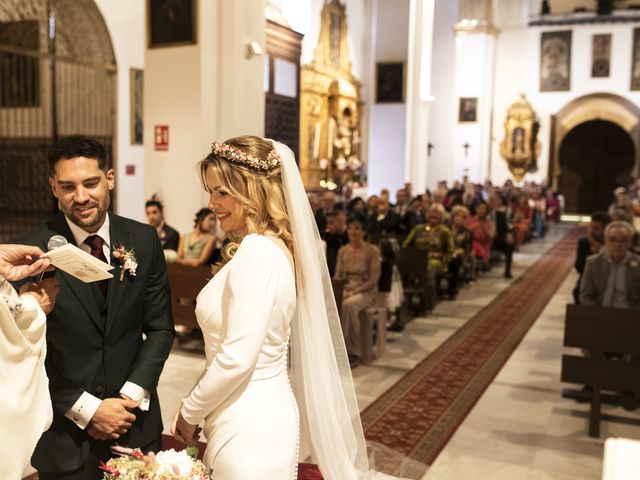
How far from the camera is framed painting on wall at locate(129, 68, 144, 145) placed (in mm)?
12367

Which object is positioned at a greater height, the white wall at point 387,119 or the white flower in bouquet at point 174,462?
the white wall at point 387,119

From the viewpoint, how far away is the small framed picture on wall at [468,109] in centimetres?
2370

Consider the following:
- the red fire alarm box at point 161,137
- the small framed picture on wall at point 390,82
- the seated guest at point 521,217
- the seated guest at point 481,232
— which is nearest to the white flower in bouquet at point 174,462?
the red fire alarm box at point 161,137

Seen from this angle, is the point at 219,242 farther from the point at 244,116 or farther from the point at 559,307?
the point at 559,307

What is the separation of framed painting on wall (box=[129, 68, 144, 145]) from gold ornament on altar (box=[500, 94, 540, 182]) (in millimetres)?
15258

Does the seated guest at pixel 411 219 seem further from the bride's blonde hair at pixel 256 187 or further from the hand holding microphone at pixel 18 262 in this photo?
the hand holding microphone at pixel 18 262

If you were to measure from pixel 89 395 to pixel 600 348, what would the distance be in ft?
12.7

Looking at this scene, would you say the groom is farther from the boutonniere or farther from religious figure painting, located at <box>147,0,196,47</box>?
religious figure painting, located at <box>147,0,196,47</box>

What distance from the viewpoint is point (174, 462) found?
2.02 m

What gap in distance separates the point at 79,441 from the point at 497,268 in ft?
36.7

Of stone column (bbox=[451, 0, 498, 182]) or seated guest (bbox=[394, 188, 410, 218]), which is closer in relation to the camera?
seated guest (bbox=[394, 188, 410, 218])

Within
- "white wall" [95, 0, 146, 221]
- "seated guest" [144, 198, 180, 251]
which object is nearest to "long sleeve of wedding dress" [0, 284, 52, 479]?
"seated guest" [144, 198, 180, 251]

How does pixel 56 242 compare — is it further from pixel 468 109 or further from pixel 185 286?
pixel 468 109

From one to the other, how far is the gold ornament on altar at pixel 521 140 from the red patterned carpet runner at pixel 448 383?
15208 mm
